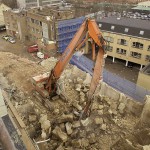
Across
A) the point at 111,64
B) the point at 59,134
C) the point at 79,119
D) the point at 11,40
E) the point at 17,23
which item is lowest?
the point at 111,64

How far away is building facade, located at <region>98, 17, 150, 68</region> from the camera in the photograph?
111 ft

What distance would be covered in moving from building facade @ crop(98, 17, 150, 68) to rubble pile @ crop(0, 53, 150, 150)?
15302 mm

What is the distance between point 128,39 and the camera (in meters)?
35.1

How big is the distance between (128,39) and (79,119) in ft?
69.8

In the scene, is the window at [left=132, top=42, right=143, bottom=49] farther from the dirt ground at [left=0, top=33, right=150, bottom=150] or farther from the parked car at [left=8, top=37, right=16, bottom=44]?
the parked car at [left=8, top=37, right=16, bottom=44]

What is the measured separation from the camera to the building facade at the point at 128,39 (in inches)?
1329

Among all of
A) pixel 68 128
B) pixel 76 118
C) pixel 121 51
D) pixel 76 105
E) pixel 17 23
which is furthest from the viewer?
pixel 17 23

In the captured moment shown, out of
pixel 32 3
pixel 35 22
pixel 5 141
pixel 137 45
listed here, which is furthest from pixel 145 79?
pixel 32 3

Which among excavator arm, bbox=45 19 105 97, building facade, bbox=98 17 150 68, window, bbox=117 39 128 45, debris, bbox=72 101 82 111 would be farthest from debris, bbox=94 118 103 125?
window, bbox=117 39 128 45

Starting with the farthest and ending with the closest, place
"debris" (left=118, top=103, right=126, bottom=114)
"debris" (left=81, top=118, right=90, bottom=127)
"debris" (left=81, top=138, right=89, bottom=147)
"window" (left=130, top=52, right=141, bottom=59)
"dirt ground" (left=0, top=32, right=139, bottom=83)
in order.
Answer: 1. "window" (left=130, top=52, right=141, bottom=59)
2. "dirt ground" (left=0, top=32, right=139, bottom=83)
3. "debris" (left=118, top=103, right=126, bottom=114)
4. "debris" (left=81, top=118, right=90, bottom=127)
5. "debris" (left=81, top=138, right=89, bottom=147)

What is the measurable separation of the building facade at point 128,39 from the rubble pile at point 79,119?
15302mm

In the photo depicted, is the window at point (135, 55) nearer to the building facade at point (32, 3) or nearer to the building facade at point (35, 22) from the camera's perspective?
the building facade at point (35, 22)

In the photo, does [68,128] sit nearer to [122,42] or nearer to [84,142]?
[84,142]

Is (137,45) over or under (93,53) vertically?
under
